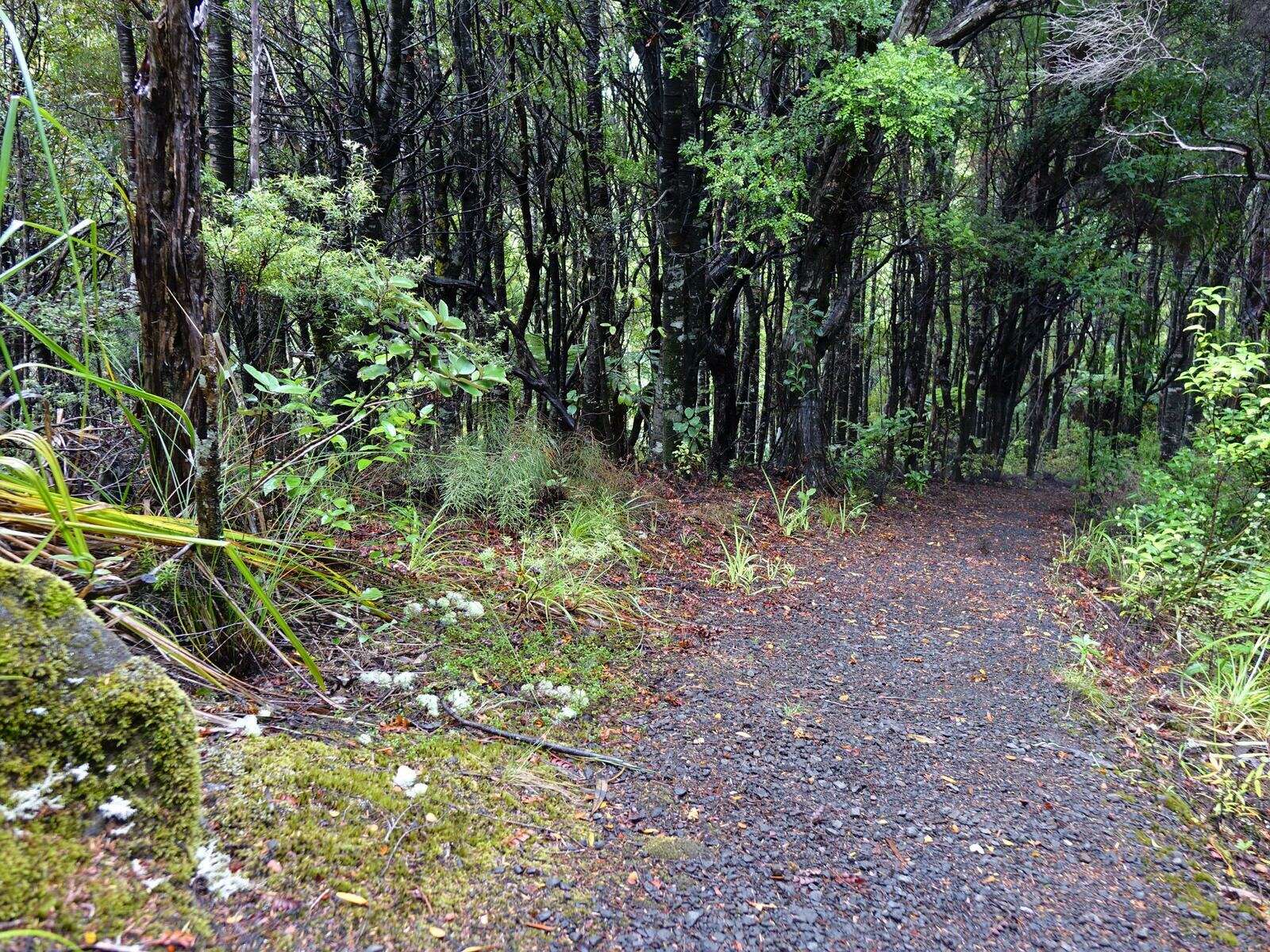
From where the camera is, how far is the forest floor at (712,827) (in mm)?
1621

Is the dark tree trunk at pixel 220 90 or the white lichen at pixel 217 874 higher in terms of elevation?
the dark tree trunk at pixel 220 90

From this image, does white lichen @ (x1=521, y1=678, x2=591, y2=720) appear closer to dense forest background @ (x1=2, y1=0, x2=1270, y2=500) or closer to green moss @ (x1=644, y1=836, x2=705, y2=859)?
green moss @ (x1=644, y1=836, x2=705, y2=859)

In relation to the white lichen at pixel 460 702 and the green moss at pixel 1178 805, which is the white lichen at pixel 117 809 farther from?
the green moss at pixel 1178 805

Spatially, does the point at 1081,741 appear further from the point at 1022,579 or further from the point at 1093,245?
the point at 1093,245

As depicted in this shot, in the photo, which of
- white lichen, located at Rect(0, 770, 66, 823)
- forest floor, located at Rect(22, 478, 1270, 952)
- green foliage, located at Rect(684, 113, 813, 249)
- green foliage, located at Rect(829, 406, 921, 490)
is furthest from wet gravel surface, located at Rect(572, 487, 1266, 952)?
green foliage, located at Rect(829, 406, 921, 490)

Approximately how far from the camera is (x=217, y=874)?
1.48 metres

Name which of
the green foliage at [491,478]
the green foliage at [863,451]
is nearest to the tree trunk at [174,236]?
the green foliage at [491,478]

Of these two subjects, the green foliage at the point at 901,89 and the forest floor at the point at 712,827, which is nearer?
the forest floor at the point at 712,827

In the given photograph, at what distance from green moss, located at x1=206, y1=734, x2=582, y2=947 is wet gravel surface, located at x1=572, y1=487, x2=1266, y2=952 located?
28 cm

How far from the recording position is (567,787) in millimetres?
2475

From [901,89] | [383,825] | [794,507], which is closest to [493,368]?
[383,825]

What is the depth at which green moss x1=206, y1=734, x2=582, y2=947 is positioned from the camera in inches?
64.1

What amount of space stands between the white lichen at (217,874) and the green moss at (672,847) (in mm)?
1190

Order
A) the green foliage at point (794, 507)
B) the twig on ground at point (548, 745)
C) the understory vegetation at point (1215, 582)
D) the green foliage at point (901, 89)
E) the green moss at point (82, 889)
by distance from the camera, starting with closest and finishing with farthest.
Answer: the green moss at point (82, 889) → the twig on ground at point (548, 745) → the understory vegetation at point (1215, 582) → the green foliage at point (901, 89) → the green foliage at point (794, 507)
